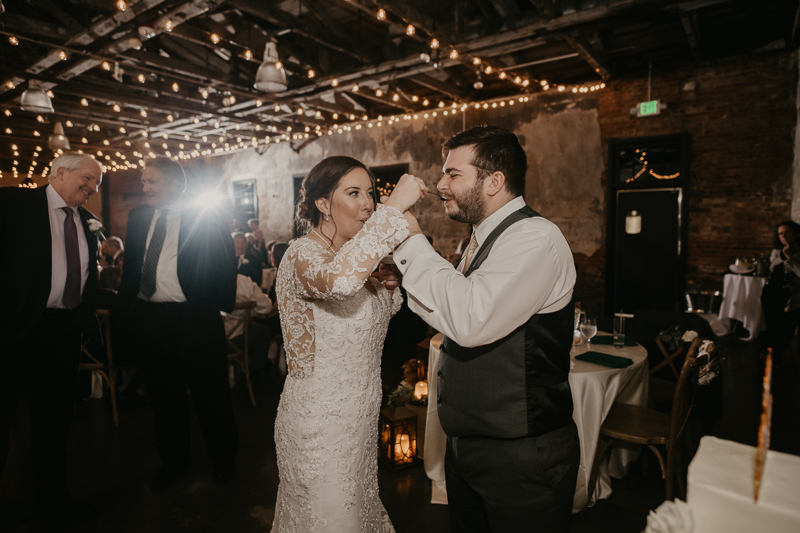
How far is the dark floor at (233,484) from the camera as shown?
94.6 inches

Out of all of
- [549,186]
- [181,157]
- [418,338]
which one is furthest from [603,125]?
[181,157]

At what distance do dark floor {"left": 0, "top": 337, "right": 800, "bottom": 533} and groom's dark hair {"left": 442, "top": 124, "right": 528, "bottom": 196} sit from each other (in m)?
1.91

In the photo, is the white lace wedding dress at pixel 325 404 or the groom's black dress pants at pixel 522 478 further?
the white lace wedding dress at pixel 325 404

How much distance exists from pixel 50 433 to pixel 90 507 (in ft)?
1.61

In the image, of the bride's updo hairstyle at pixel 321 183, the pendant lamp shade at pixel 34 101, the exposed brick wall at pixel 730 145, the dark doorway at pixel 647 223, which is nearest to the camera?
the bride's updo hairstyle at pixel 321 183

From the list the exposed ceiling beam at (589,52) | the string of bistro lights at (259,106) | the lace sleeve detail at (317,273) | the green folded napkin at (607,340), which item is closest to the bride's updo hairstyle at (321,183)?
the lace sleeve detail at (317,273)

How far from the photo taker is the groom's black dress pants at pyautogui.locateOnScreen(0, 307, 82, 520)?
2.20 m

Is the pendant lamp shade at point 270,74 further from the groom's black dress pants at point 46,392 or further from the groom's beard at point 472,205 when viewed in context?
the groom's beard at point 472,205

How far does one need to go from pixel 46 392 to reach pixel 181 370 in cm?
65

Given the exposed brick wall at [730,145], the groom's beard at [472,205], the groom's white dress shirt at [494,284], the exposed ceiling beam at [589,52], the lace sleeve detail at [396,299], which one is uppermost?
the exposed ceiling beam at [589,52]

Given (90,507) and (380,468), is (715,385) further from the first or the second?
(90,507)

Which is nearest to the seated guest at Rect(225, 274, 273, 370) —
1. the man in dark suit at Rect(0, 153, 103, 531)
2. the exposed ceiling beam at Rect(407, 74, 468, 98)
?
the man in dark suit at Rect(0, 153, 103, 531)

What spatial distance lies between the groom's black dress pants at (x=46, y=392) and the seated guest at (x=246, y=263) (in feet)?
11.5

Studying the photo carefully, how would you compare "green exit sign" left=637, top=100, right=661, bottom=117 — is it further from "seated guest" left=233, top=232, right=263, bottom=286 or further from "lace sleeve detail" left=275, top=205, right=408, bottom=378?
"lace sleeve detail" left=275, top=205, right=408, bottom=378
